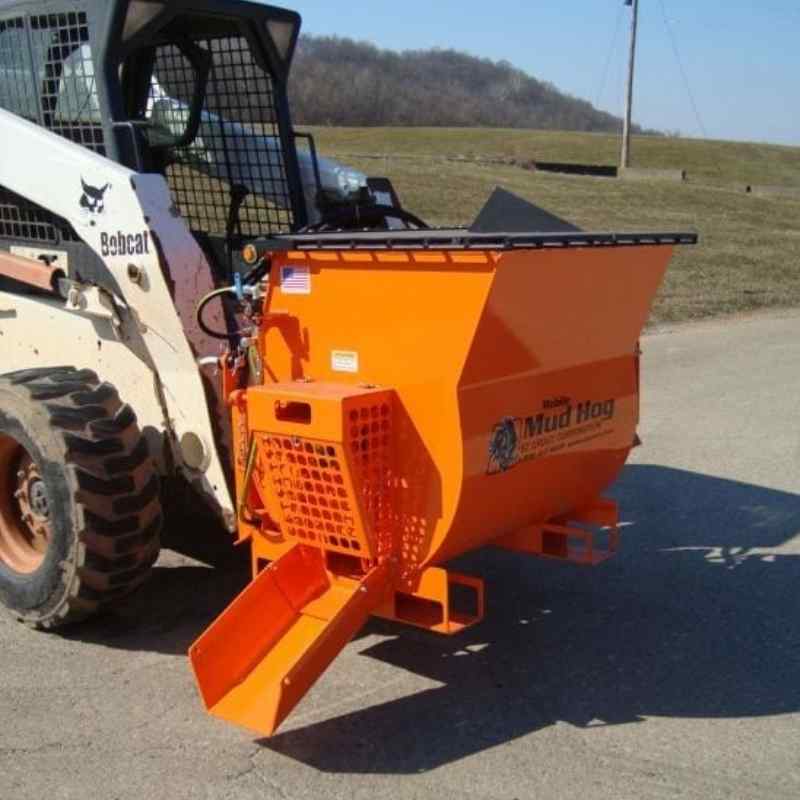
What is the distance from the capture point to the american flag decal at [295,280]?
13.6 feet

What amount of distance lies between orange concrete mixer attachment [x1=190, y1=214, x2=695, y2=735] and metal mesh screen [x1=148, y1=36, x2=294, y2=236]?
64.7 inches

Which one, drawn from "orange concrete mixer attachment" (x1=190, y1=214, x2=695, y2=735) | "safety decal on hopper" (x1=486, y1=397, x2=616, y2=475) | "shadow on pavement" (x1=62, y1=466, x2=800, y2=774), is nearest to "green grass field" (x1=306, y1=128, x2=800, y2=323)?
"shadow on pavement" (x1=62, y1=466, x2=800, y2=774)

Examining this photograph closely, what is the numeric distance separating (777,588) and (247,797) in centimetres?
286

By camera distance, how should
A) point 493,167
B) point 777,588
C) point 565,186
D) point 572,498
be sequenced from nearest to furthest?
point 572,498
point 777,588
point 565,186
point 493,167

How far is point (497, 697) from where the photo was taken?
4.27 meters

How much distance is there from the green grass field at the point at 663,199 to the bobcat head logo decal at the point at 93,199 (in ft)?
34.4

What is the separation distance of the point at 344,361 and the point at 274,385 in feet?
0.83

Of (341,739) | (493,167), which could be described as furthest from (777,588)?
(493,167)

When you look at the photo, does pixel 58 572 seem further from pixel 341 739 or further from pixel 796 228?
pixel 796 228

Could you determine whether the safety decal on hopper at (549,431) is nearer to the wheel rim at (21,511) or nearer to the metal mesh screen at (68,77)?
the wheel rim at (21,511)

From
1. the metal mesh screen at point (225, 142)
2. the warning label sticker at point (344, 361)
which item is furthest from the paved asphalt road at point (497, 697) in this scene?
the metal mesh screen at point (225, 142)

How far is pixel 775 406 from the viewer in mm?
9398

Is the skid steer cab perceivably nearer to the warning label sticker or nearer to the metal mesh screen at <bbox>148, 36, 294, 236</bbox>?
the warning label sticker

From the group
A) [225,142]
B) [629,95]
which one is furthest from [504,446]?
[629,95]
